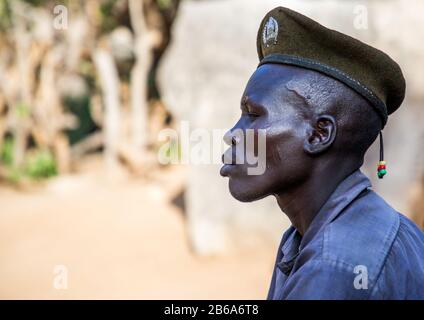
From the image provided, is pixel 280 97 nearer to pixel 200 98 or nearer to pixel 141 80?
pixel 200 98

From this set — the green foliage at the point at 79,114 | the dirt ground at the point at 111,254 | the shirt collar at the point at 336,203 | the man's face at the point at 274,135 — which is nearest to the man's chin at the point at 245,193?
the man's face at the point at 274,135

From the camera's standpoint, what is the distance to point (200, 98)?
26.3 ft

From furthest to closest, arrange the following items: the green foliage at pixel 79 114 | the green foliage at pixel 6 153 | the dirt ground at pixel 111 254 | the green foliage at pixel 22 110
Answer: the green foliage at pixel 79 114 → the green foliage at pixel 6 153 → the green foliage at pixel 22 110 → the dirt ground at pixel 111 254

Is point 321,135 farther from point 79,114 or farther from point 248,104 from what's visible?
point 79,114

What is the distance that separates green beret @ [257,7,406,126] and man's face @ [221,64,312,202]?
0.15ft

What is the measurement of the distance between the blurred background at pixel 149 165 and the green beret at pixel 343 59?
4.82 metres

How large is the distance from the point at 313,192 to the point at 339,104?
0.81ft

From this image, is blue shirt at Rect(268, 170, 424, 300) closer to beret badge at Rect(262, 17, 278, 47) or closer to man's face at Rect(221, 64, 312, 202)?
man's face at Rect(221, 64, 312, 202)

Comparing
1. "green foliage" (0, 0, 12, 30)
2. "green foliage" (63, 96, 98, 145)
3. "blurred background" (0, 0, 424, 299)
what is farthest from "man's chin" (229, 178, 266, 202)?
"green foliage" (63, 96, 98, 145)

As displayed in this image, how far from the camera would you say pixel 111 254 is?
8.70 m

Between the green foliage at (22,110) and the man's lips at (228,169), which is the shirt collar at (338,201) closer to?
the man's lips at (228,169)

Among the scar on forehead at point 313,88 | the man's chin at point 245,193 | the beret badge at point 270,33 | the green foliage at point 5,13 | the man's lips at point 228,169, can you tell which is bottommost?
the man's chin at point 245,193

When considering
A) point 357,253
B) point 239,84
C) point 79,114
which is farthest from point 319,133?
point 79,114

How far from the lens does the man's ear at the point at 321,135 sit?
4.95 ft
